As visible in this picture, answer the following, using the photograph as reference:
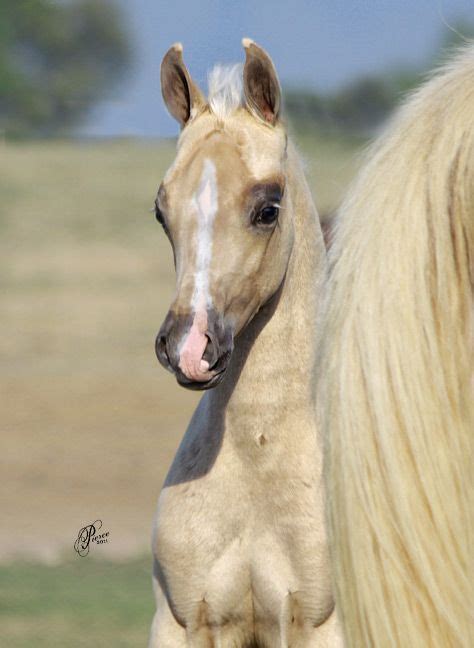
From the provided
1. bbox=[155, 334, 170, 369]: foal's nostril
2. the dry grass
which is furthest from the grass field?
bbox=[155, 334, 170, 369]: foal's nostril

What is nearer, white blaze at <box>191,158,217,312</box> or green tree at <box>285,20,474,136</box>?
green tree at <box>285,20,474,136</box>

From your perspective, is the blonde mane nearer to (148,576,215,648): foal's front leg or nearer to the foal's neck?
the foal's neck

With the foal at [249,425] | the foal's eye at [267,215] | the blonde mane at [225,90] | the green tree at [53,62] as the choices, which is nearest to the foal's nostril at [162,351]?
the foal at [249,425]

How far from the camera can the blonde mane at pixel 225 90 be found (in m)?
3.24

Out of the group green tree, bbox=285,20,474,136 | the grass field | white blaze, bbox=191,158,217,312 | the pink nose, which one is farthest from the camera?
the grass field

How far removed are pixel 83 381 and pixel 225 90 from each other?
10391 millimetres

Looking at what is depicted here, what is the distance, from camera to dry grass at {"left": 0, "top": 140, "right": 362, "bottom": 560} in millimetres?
9492

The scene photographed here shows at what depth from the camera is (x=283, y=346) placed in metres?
3.28

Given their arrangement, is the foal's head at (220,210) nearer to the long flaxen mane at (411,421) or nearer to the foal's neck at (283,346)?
the foal's neck at (283,346)

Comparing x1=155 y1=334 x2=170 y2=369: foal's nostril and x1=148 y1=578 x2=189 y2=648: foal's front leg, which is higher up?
x1=155 y1=334 x2=170 y2=369: foal's nostril

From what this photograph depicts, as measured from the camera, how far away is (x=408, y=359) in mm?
1158

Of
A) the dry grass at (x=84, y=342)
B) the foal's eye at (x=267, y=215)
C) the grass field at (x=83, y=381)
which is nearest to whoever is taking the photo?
the foal's eye at (x=267, y=215)

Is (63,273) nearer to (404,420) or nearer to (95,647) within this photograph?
(95,647)
